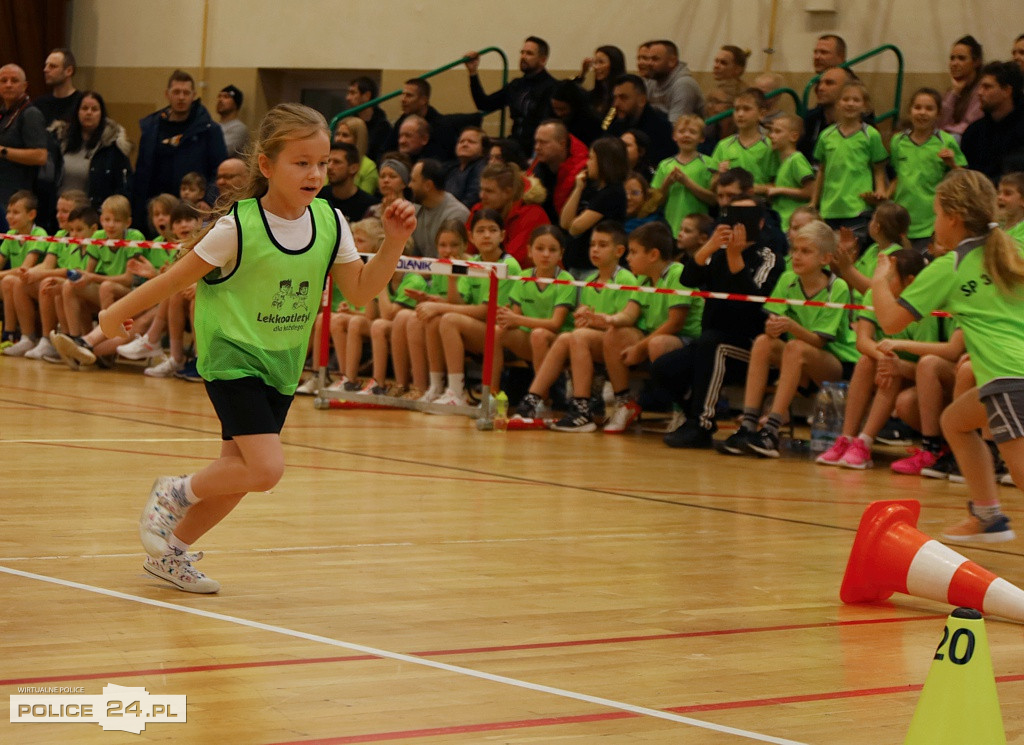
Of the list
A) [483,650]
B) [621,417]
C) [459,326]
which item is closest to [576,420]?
[621,417]

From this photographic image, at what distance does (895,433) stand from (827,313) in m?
0.98

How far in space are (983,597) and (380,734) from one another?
94.4 inches

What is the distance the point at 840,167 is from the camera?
10.8 metres

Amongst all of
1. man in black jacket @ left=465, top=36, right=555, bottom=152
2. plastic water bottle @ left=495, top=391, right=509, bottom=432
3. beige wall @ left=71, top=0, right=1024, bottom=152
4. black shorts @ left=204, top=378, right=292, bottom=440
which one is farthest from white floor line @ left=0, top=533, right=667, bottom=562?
beige wall @ left=71, top=0, right=1024, bottom=152

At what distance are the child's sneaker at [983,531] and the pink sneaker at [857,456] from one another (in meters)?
2.45

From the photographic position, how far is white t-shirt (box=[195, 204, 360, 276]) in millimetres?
4328

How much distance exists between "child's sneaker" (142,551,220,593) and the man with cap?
1109cm

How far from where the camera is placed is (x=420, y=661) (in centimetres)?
376

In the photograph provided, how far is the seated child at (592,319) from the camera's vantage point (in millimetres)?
9750

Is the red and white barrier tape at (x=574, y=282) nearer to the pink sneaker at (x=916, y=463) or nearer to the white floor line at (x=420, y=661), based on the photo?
the pink sneaker at (x=916, y=463)

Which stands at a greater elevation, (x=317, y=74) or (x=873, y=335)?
(x=317, y=74)

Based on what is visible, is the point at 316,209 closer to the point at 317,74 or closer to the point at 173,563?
the point at 173,563

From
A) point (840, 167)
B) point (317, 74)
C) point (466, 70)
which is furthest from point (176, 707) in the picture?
point (317, 74)

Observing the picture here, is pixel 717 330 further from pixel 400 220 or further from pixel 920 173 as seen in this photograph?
pixel 400 220
